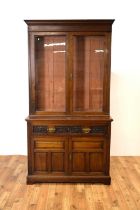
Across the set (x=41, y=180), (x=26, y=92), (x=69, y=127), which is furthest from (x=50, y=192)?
(x=26, y=92)

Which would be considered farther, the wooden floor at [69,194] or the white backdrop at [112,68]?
the white backdrop at [112,68]

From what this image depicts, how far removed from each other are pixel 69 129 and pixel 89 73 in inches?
29.1

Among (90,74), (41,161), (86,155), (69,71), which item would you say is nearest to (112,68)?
(90,74)

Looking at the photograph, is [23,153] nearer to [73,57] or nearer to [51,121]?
[51,121]

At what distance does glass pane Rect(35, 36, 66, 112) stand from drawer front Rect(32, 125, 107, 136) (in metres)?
0.22

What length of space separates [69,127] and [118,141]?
1456 millimetres

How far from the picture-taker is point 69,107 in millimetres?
3496

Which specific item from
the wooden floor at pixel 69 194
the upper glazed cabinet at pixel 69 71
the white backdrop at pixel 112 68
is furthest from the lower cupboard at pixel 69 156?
the white backdrop at pixel 112 68

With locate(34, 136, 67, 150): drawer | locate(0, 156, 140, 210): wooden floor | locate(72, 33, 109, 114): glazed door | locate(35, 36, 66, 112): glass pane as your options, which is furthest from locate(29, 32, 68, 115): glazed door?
locate(0, 156, 140, 210): wooden floor

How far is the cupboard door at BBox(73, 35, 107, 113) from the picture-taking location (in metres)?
3.48

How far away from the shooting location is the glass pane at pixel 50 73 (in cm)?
348

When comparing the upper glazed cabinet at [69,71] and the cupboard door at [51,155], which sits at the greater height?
the upper glazed cabinet at [69,71]

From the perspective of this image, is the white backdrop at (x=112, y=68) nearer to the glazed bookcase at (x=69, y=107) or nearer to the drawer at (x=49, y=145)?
the glazed bookcase at (x=69, y=107)

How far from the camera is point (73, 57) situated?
3461mm
